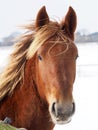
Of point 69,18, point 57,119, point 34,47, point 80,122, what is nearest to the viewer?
point 57,119

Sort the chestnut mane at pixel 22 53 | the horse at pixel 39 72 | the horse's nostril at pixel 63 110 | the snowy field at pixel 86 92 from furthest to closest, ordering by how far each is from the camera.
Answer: the snowy field at pixel 86 92 < the chestnut mane at pixel 22 53 < the horse at pixel 39 72 < the horse's nostril at pixel 63 110

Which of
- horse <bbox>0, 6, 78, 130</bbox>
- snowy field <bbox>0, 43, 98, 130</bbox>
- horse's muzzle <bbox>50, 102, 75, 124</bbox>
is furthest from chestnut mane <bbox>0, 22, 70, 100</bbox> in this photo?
horse's muzzle <bbox>50, 102, 75, 124</bbox>

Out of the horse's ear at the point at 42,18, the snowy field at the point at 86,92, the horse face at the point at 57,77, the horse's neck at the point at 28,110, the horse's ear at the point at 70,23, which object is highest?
the horse's ear at the point at 42,18

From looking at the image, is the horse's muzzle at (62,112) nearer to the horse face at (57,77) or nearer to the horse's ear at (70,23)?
the horse face at (57,77)

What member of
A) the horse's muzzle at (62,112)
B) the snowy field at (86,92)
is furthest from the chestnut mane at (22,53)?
the horse's muzzle at (62,112)

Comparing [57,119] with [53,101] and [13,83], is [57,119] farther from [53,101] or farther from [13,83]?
[13,83]

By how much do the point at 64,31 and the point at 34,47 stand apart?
0.22 meters

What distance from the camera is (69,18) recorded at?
2.57m

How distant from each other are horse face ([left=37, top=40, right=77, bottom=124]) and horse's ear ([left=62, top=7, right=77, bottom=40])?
12cm

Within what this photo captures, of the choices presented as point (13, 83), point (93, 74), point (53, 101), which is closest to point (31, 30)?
point (13, 83)

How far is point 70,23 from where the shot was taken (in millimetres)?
2570

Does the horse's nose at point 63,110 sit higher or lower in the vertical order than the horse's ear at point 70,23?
lower

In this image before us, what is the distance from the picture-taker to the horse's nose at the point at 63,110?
2174 mm

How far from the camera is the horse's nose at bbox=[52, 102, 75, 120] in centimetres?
217
